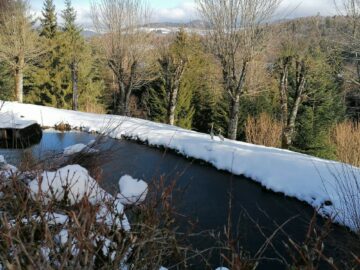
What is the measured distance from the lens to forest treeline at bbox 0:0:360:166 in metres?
12.7

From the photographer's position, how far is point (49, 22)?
2595 centimetres

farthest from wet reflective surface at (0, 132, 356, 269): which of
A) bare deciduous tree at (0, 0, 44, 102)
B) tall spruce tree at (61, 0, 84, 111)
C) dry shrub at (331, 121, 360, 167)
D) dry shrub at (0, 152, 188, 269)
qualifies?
tall spruce tree at (61, 0, 84, 111)

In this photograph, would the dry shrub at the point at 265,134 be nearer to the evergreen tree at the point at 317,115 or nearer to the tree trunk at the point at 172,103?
the evergreen tree at the point at 317,115

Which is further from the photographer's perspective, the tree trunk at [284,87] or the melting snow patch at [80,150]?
the tree trunk at [284,87]

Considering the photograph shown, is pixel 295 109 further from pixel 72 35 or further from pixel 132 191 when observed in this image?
pixel 72 35

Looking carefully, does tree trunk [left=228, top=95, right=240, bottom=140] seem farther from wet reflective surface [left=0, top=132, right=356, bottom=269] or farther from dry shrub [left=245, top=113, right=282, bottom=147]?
wet reflective surface [left=0, top=132, right=356, bottom=269]

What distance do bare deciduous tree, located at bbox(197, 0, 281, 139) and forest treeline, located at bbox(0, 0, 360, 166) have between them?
0.03 meters

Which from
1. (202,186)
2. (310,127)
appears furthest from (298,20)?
(202,186)

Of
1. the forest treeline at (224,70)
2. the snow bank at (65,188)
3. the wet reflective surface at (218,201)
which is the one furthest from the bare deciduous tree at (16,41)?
the snow bank at (65,188)

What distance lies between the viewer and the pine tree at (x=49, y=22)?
1004 inches

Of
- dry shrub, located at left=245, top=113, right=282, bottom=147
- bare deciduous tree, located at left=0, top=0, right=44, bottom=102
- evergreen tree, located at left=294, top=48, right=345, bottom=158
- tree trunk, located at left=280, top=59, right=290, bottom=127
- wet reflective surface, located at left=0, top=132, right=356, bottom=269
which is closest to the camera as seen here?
wet reflective surface, located at left=0, top=132, right=356, bottom=269

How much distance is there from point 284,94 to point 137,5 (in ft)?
23.9

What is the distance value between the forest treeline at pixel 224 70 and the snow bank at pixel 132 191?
10103 millimetres

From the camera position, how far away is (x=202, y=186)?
807cm
